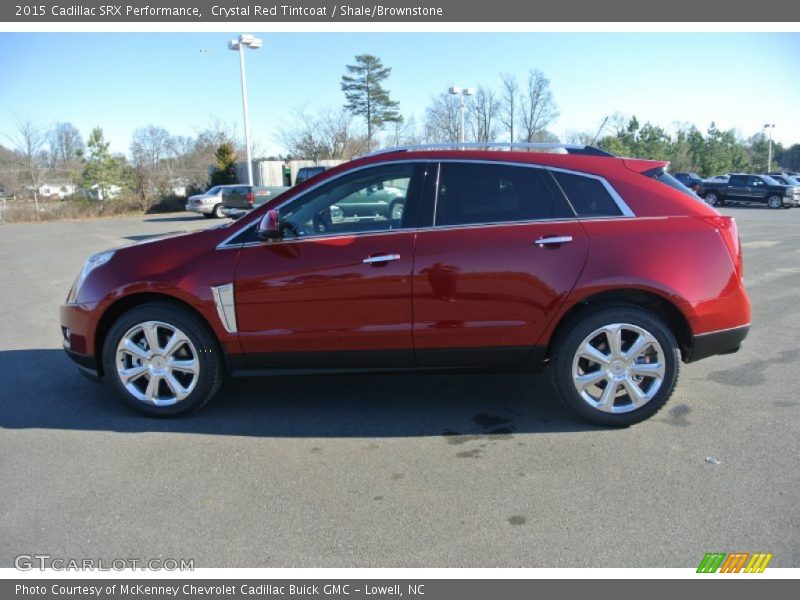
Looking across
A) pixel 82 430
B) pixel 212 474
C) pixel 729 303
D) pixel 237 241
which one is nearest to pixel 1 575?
pixel 212 474

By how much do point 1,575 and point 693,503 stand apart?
3308 mm

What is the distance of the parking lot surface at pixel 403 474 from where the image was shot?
2818 mm

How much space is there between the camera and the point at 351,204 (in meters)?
4.20

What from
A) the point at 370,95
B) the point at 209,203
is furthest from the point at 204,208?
the point at 370,95

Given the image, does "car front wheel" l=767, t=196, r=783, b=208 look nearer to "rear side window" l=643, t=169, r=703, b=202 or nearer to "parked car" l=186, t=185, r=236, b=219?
"parked car" l=186, t=185, r=236, b=219

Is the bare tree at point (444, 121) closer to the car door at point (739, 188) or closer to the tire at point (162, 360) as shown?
the car door at point (739, 188)

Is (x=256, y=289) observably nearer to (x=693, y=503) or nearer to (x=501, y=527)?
(x=501, y=527)

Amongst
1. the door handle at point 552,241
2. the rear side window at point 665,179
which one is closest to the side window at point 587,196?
the door handle at point 552,241

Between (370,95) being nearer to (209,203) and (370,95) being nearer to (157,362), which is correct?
(209,203)

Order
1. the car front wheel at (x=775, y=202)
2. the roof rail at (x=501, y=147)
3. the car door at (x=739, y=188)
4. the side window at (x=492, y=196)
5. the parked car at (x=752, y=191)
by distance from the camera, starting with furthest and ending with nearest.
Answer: the car door at (x=739, y=188), the car front wheel at (x=775, y=202), the parked car at (x=752, y=191), the roof rail at (x=501, y=147), the side window at (x=492, y=196)

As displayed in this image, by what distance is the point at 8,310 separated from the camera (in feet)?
27.5

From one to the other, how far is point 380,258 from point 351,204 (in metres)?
0.52
